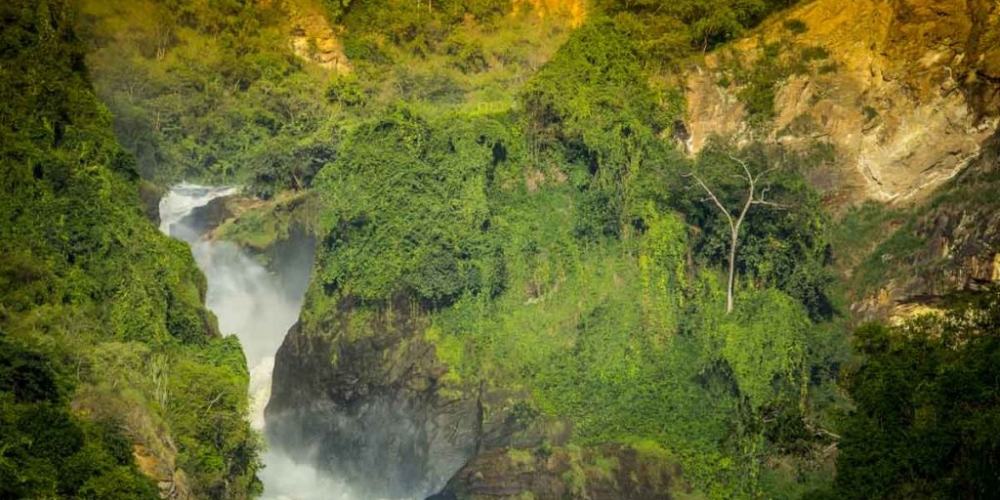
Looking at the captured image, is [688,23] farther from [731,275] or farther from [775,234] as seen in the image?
[731,275]

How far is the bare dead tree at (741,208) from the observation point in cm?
5484

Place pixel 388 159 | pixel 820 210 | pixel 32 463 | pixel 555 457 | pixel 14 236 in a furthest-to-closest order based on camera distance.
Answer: pixel 388 159
pixel 820 210
pixel 555 457
pixel 14 236
pixel 32 463

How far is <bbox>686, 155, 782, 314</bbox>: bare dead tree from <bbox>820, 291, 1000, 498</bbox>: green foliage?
17.4 m

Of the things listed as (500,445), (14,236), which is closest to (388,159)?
(500,445)

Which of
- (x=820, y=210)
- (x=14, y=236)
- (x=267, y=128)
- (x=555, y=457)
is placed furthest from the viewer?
(x=267, y=128)

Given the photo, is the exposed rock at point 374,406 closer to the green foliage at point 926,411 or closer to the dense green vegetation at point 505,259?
the dense green vegetation at point 505,259

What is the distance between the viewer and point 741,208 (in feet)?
184

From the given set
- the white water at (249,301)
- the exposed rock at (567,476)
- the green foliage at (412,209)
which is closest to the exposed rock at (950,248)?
the exposed rock at (567,476)

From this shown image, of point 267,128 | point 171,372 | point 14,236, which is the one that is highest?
point 267,128

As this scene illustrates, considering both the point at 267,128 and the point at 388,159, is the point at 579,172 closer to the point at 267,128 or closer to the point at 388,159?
the point at 388,159

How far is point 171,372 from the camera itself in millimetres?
48250

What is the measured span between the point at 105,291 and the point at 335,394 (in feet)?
32.6

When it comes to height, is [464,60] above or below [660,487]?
above

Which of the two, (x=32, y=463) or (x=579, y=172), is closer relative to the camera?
(x=32, y=463)
